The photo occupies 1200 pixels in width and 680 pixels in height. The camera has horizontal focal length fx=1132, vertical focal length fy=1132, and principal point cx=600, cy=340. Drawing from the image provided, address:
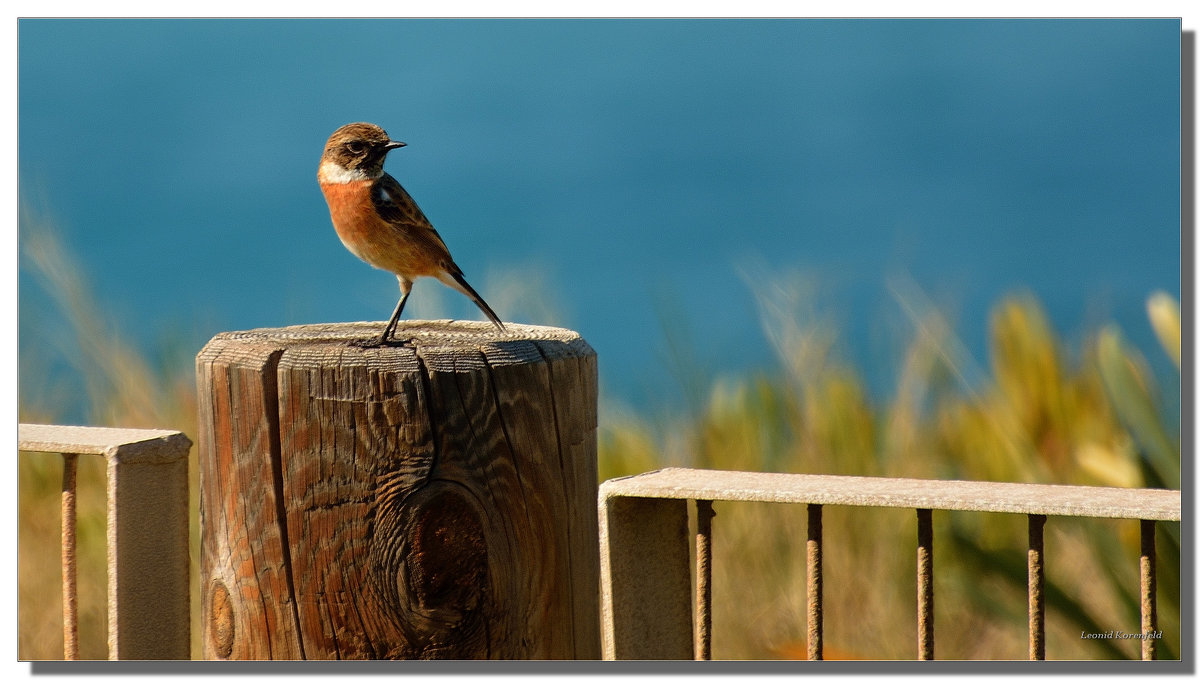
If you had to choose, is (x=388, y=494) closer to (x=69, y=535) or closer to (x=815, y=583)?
(x=815, y=583)

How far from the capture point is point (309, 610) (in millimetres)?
1604

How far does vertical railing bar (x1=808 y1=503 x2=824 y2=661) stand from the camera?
2.09m

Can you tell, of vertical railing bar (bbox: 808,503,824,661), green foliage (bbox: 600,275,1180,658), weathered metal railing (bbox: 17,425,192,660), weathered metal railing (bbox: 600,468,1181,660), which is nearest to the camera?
weathered metal railing (bbox: 600,468,1181,660)

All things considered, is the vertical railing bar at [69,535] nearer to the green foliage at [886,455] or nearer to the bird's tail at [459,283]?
the bird's tail at [459,283]

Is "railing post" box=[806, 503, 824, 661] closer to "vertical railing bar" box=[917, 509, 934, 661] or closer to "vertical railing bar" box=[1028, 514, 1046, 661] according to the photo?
"vertical railing bar" box=[917, 509, 934, 661]

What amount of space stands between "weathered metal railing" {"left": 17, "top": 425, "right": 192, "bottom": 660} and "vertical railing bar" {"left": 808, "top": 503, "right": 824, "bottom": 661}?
130 centimetres

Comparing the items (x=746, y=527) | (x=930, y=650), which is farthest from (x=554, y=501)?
(x=746, y=527)

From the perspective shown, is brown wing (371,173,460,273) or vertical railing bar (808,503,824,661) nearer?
vertical railing bar (808,503,824,661)

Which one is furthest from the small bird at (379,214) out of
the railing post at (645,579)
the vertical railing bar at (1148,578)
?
the vertical railing bar at (1148,578)

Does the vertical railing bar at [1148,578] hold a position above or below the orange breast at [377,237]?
below

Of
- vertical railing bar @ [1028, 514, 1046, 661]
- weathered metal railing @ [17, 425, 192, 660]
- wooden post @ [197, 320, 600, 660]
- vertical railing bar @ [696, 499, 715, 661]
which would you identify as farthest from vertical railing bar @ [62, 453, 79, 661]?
vertical railing bar @ [1028, 514, 1046, 661]


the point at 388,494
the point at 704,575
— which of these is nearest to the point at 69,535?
the point at 388,494

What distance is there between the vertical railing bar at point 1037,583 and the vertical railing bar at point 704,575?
1.90 feet

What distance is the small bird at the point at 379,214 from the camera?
2.34 meters
